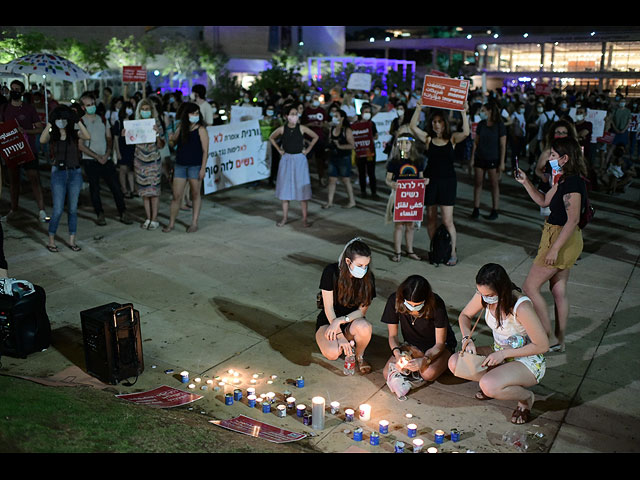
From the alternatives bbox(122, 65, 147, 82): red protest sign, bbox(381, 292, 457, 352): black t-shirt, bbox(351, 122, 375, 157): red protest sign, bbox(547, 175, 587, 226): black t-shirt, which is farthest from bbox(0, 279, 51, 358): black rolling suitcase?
bbox(122, 65, 147, 82): red protest sign

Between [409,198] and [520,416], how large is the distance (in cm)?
399

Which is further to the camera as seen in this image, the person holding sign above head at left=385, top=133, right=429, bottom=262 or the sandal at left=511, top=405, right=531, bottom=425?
the person holding sign above head at left=385, top=133, right=429, bottom=262

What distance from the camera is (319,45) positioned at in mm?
53812

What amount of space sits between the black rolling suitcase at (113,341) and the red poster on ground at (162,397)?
0.30m

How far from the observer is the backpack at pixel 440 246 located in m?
8.30

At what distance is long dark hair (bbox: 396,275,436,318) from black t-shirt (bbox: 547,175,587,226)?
1464 millimetres

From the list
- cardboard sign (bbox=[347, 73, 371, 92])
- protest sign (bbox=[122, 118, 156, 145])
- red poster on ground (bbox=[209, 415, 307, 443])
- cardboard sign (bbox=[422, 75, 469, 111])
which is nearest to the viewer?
red poster on ground (bbox=[209, 415, 307, 443])

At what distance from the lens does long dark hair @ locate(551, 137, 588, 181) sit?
18.5ft

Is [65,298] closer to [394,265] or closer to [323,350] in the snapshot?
[323,350]

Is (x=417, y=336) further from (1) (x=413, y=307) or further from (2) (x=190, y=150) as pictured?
(2) (x=190, y=150)

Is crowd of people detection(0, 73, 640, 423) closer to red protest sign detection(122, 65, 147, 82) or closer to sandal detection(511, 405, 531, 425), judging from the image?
sandal detection(511, 405, 531, 425)

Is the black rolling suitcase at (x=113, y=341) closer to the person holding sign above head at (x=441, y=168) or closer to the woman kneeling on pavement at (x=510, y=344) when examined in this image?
the woman kneeling on pavement at (x=510, y=344)

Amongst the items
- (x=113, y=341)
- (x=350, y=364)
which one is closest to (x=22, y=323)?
(x=113, y=341)

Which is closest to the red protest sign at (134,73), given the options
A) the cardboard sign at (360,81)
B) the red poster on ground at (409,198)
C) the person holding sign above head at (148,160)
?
the person holding sign above head at (148,160)
